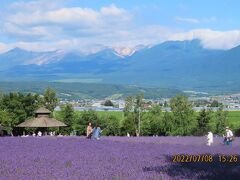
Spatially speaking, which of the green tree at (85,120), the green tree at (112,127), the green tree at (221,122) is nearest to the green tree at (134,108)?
the green tree at (112,127)

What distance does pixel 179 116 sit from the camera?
69.2 m

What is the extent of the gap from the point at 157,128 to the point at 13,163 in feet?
190

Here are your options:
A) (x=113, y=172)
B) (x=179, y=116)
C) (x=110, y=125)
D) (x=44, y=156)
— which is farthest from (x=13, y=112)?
Result: (x=113, y=172)

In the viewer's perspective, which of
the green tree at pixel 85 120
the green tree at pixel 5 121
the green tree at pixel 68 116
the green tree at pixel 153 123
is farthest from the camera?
the green tree at pixel 85 120

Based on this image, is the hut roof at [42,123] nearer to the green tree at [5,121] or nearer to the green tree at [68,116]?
the green tree at [5,121]

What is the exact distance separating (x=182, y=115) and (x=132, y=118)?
26.8 ft

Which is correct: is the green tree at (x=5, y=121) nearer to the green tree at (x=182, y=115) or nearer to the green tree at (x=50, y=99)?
the green tree at (x=50, y=99)

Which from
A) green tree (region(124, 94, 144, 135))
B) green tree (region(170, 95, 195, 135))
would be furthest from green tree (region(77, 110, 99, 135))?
green tree (region(170, 95, 195, 135))

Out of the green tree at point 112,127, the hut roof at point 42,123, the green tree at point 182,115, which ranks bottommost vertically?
the green tree at point 112,127

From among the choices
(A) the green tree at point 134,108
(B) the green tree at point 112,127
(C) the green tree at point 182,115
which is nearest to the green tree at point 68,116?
(B) the green tree at point 112,127

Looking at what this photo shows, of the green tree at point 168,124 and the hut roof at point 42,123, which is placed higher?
the hut roof at point 42,123

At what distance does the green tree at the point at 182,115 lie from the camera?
66.5m

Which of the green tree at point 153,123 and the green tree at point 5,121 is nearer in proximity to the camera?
the green tree at point 5,121

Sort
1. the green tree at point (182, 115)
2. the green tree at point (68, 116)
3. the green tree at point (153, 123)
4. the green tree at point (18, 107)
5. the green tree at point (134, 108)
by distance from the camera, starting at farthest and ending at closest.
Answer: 1. the green tree at point (134, 108)
2. the green tree at point (68, 116)
3. the green tree at point (153, 123)
4. the green tree at point (182, 115)
5. the green tree at point (18, 107)
